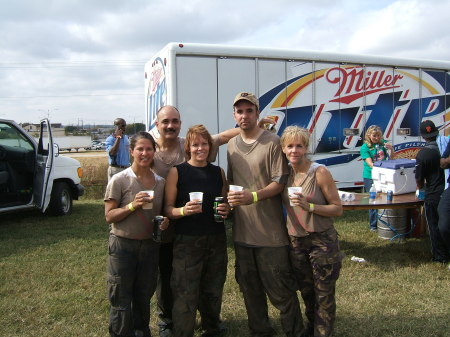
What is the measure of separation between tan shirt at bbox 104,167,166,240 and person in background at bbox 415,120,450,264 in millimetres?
3529

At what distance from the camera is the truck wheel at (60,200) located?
870cm

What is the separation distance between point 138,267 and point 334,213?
1458mm

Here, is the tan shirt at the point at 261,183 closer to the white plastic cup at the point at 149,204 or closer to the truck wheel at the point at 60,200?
the white plastic cup at the point at 149,204

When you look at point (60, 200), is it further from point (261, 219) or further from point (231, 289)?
point (261, 219)

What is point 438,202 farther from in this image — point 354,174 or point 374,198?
point 354,174

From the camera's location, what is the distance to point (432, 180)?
5.10 meters

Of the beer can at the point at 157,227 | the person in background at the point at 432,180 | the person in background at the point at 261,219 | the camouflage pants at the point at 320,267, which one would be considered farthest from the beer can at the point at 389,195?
the beer can at the point at 157,227

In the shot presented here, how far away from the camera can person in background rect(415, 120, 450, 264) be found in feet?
16.5

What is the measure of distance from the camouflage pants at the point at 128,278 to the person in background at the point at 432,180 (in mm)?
3540

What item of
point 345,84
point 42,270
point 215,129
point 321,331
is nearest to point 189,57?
point 215,129

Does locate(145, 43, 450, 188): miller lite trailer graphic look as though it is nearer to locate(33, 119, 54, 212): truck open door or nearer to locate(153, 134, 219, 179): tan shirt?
locate(33, 119, 54, 212): truck open door

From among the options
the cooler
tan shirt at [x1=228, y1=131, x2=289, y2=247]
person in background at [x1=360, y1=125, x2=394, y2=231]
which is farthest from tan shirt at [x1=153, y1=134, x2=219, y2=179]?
person in background at [x1=360, y1=125, x2=394, y2=231]

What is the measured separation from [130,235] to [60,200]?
6.42 metres

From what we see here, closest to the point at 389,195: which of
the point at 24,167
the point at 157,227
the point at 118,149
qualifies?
the point at 157,227
